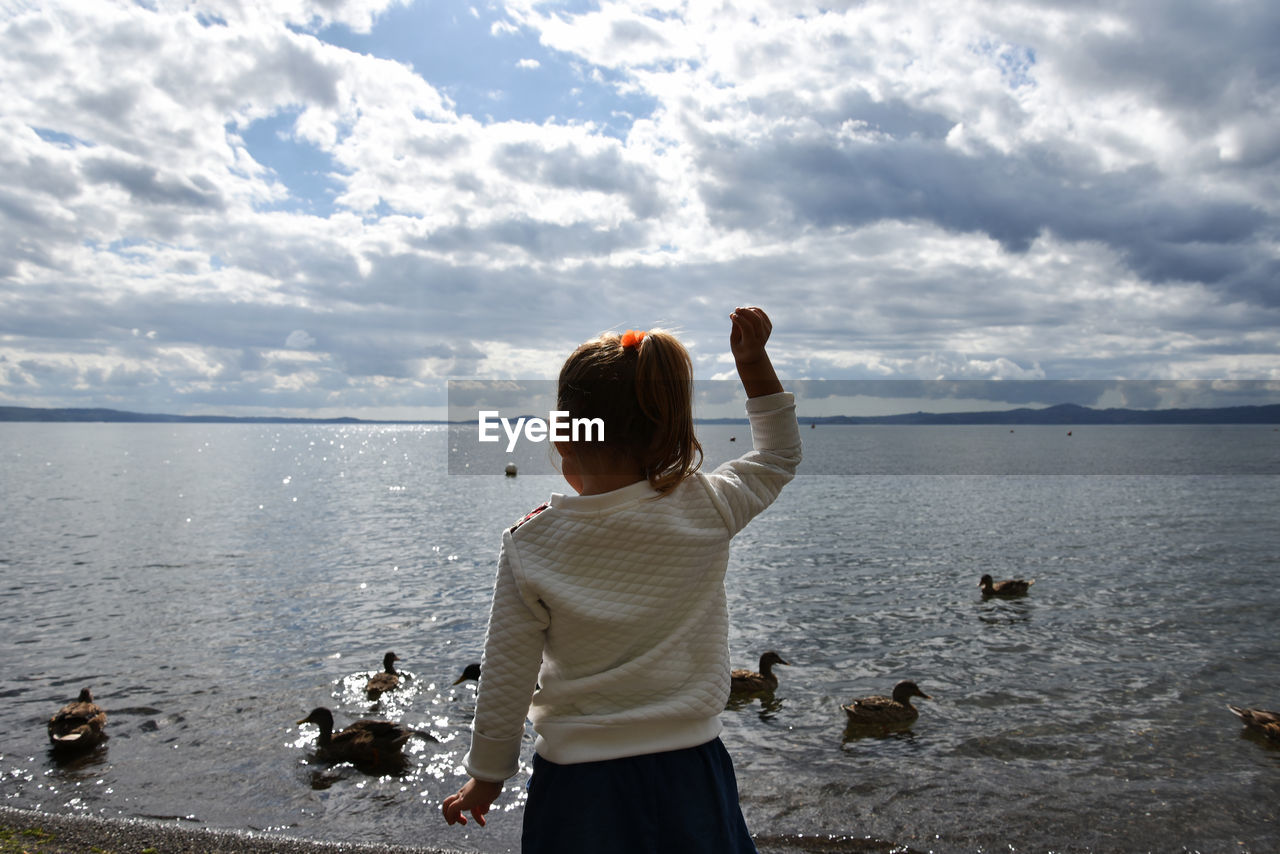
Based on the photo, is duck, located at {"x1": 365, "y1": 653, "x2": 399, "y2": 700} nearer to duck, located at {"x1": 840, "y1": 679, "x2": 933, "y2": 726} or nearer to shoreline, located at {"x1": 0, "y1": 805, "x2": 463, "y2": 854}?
shoreline, located at {"x1": 0, "y1": 805, "x2": 463, "y2": 854}

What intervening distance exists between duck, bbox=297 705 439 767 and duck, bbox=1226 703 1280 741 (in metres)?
9.62

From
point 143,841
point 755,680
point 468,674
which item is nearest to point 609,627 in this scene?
point 143,841

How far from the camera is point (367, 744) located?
27.5 ft

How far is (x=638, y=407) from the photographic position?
96.3 inches

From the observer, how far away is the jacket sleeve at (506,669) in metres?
2.38

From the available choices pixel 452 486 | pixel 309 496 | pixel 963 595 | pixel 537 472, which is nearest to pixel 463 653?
pixel 963 595

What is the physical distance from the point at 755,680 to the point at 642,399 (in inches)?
355

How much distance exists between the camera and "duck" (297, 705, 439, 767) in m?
8.38

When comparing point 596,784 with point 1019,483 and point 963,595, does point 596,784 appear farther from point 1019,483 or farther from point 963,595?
point 1019,483

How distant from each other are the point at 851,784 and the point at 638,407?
22.3ft

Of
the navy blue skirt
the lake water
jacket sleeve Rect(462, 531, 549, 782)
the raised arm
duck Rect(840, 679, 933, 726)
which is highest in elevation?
the raised arm

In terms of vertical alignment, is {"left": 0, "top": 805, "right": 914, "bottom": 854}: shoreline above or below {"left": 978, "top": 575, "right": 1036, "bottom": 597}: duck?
above

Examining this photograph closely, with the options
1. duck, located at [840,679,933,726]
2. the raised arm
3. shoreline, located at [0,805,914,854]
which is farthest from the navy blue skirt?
duck, located at [840,679,933,726]

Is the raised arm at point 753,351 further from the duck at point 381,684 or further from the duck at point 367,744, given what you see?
the duck at point 381,684
